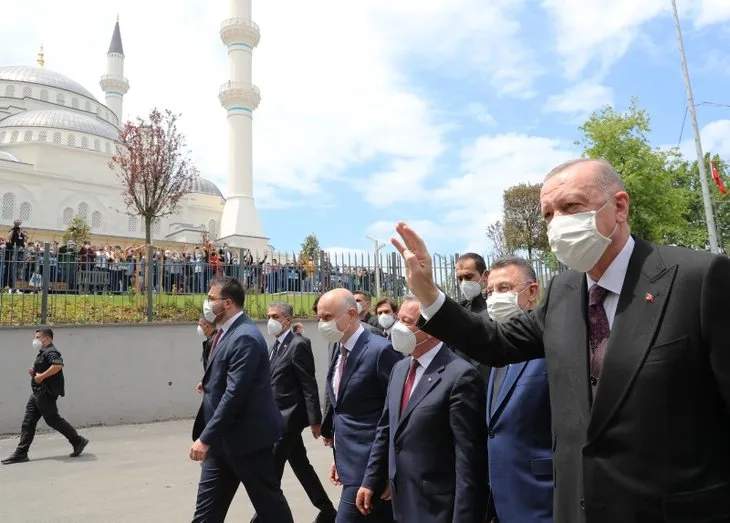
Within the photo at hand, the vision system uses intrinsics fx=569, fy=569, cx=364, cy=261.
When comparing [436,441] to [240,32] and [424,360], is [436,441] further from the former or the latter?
[240,32]

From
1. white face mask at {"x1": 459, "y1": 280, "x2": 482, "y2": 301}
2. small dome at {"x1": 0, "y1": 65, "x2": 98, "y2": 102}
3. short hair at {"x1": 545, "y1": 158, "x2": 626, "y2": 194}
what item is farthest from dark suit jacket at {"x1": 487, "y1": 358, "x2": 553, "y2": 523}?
small dome at {"x1": 0, "y1": 65, "x2": 98, "y2": 102}

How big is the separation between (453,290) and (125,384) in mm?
7503

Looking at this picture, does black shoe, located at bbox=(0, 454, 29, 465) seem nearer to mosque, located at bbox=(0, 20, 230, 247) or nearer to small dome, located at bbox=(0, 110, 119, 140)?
mosque, located at bbox=(0, 20, 230, 247)

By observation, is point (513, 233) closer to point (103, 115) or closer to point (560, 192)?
point (560, 192)

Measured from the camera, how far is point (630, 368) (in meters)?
1.74

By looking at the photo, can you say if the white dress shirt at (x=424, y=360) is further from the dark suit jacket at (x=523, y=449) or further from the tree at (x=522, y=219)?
the tree at (x=522, y=219)

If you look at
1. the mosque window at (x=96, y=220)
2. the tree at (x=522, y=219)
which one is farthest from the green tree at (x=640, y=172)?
the mosque window at (x=96, y=220)

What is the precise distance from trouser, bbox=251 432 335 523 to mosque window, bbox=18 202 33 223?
5075 centimetres

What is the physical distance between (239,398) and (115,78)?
74754 millimetres

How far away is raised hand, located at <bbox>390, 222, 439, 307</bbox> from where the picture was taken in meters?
2.19

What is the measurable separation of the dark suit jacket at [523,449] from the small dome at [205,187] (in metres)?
63.5

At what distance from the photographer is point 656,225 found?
25.0 meters

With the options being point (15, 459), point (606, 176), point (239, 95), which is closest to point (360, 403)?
point (606, 176)

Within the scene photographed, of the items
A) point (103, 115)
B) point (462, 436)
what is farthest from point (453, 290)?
point (103, 115)
